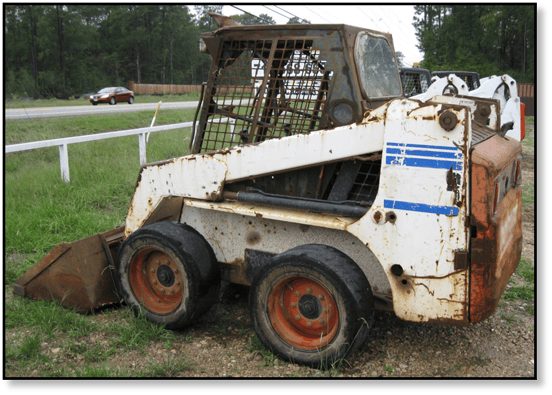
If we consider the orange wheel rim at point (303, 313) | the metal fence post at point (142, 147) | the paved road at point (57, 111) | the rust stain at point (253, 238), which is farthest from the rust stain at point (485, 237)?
the paved road at point (57, 111)

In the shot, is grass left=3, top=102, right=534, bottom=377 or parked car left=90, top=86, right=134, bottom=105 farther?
parked car left=90, top=86, right=134, bottom=105

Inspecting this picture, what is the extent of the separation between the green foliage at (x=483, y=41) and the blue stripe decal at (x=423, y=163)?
32.0 m

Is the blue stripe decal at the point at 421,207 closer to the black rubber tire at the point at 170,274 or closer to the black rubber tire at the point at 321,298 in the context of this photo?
the black rubber tire at the point at 321,298

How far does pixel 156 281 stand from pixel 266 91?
169 centimetres

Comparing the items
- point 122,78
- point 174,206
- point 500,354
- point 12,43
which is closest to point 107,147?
point 174,206

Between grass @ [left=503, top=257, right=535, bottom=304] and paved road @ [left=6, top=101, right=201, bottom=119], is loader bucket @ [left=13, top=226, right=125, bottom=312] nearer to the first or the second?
grass @ [left=503, top=257, right=535, bottom=304]

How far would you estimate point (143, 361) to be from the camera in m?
3.42

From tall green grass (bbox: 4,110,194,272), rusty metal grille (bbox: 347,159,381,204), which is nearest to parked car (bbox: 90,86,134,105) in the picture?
tall green grass (bbox: 4,110,194,272)

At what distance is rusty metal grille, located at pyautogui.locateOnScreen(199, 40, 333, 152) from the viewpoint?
3.66 meters

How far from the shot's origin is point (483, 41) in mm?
A: 34656

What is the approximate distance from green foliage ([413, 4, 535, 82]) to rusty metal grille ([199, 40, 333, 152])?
103 ft

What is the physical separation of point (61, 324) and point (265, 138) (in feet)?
6.78

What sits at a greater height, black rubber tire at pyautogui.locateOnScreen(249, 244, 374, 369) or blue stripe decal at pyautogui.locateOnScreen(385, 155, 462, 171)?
blue stripe decal at pyautogui.locateOnScreen(385, 155, 462, 171)

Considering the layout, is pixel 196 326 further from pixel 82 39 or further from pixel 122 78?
pixel 122 78
